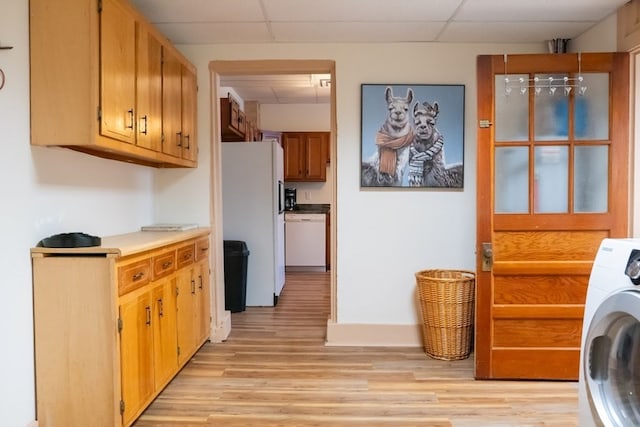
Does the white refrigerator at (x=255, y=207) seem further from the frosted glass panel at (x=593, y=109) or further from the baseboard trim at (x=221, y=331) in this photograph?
the frosted glass panel at (x=593, y=109)

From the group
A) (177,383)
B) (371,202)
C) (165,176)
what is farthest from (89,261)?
(371,202)

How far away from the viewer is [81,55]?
2014 millimetres

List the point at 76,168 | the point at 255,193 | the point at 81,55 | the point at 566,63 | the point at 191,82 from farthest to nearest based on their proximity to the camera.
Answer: the point at 255,193, the point at 191,82, the point at 566,63, the point at 76,168, the point at 81,55

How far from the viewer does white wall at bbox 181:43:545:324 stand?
11.2 ft

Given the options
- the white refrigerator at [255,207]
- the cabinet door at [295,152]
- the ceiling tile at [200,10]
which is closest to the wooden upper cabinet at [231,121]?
the white refrigerator at [255,207]

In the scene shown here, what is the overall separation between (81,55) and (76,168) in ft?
2.19

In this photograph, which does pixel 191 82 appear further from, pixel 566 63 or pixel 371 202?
pixel 566 63

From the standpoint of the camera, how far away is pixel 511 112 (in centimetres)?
281

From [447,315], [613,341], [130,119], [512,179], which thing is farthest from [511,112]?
[130,119]

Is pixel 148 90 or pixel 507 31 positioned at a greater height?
pixel 507 31

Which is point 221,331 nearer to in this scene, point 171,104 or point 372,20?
point 171,104

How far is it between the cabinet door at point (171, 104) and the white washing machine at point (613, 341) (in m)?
2.49

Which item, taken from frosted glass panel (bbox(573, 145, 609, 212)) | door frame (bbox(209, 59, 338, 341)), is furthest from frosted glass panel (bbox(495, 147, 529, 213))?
door frame (bbox(209, 59, 338, 341))

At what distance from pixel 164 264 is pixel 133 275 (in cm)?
40
